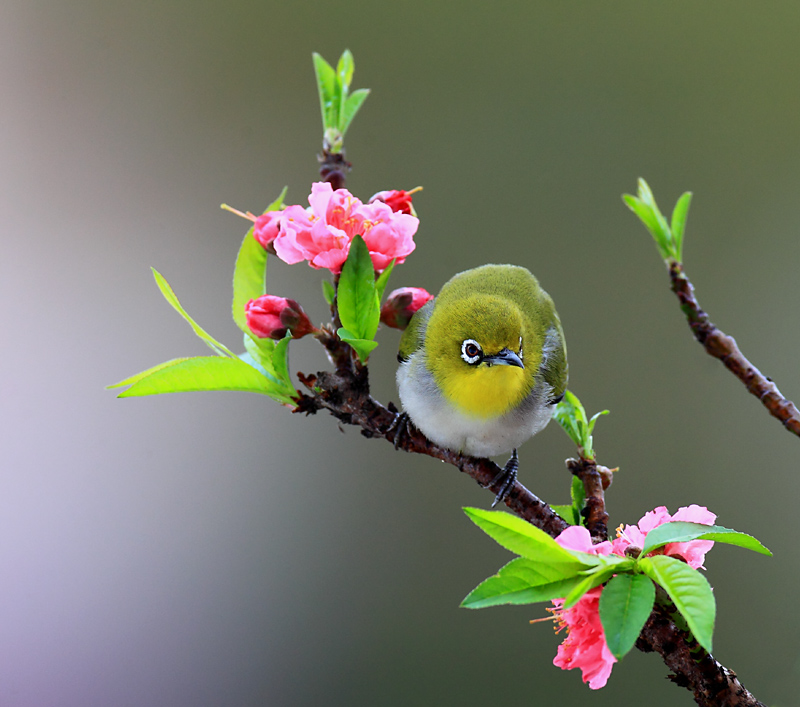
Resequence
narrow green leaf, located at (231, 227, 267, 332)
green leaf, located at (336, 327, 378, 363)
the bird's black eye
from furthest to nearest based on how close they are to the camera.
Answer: the bird's black eye
narrow green leaf, located at (231, 227, 267, 332)
green leaf, located at (336, 327, 378, 363)

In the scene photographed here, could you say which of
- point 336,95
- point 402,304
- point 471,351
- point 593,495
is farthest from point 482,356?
point 336,95

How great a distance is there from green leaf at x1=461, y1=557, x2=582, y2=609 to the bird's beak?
0.36m

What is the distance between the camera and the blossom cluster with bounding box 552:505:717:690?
454mm

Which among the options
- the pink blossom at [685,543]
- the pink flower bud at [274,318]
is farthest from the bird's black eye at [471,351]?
the pink blossom at [685,543]

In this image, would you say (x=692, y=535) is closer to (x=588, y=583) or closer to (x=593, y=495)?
(x=588, y=583)

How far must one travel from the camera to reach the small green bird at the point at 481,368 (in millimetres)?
797

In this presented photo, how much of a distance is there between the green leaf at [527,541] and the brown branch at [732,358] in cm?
30

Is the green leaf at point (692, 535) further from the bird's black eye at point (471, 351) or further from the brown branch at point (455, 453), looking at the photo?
the bird's black eye at point (471, 351)

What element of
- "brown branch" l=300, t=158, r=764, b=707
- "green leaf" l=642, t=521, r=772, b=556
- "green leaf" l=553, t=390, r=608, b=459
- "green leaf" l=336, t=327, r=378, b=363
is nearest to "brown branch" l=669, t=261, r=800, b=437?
"brown branch" l=300, t=158, r=764, b=707

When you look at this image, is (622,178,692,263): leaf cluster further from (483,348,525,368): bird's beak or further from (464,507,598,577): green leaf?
(464,507,598,577): green leaf

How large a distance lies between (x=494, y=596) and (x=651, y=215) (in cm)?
49

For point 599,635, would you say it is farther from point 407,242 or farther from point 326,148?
point 326,148

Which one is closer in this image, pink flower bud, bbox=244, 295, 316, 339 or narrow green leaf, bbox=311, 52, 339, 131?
pink flower bud, bbox=244, 295, 316, 339

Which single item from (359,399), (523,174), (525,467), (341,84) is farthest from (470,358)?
(523,174)
